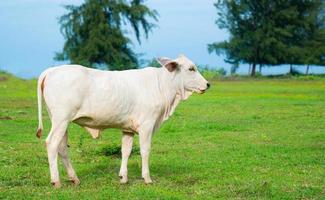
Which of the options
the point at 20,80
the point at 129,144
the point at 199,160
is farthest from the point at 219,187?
the point at 20,80

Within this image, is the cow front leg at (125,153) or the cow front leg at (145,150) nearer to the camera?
the cow front leg at (145,150)

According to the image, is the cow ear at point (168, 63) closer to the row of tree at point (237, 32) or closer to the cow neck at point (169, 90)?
the cow neck at point (169, 90)

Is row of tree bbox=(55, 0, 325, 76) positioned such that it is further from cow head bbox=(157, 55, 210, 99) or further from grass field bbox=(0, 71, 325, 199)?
cow head bbox=(157, 55, 210, 99)

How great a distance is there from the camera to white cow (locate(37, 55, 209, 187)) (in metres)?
10.4

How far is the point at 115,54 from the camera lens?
68938 mm

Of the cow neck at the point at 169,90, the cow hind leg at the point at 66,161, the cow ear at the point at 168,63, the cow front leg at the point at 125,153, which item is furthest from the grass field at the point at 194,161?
the cow ear at the point at 168,63

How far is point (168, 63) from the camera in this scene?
451 inches

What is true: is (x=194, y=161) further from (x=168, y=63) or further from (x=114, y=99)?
(x=114, y=99)

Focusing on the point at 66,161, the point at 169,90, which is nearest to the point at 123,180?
the point at 66,161

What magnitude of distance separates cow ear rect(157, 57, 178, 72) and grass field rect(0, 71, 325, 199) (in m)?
1.87

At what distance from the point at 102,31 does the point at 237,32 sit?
1660cm

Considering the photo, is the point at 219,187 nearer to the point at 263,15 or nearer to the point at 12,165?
the point at 12,165

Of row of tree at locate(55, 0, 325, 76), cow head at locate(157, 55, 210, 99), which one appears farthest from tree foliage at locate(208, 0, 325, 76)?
cow head at locate(157, 55, 210, 99)

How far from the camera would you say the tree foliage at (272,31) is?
74000 millimetres
